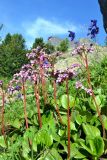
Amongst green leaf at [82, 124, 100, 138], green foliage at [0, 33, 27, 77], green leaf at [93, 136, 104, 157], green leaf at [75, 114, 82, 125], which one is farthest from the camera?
green foliage at [0, 33, 27, 77]

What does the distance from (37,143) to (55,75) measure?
67 cm

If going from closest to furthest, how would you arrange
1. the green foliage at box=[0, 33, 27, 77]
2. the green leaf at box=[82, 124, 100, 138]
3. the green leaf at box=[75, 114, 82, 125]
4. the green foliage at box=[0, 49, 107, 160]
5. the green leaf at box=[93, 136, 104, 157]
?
1. the green leaf at box=[93, 136, 104, 157]
2. the green foliage at box=[0, 49, 107, 160]
3. the green leaf at box=[82, 124, 100, 138]
4. the green leaf at box=[75, 114, 82, 125]
5. the green foliage at box=[0, 33, 27, 77]

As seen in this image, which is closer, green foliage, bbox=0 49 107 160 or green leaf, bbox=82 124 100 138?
green foliage, bbox=0 49 107 160

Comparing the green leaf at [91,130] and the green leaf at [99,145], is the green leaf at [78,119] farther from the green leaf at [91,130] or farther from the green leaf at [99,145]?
the green leaf at [99,145]

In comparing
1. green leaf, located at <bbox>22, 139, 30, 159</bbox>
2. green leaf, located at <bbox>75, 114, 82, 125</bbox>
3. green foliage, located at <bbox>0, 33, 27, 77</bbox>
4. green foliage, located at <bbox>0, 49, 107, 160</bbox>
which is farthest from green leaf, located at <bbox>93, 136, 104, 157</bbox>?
green foliage, located at <bbox>0, 33, 27, 77</bbox>

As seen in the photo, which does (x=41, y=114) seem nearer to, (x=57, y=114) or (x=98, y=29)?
(x=57, y=114)

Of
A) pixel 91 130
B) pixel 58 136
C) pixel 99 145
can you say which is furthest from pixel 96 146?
pixel 58 136

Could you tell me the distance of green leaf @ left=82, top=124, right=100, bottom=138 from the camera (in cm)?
443

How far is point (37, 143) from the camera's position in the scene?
4.44m

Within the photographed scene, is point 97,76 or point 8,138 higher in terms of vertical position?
point 97,76

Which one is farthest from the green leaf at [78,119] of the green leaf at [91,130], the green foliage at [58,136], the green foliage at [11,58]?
the green foliage at [11,58]

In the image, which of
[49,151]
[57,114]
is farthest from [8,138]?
[49,151]

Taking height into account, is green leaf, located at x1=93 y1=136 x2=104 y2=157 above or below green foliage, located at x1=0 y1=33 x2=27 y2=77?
below

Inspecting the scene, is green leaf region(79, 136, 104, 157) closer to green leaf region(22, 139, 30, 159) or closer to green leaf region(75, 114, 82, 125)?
green leaf region(75, 114, 82, 125)
